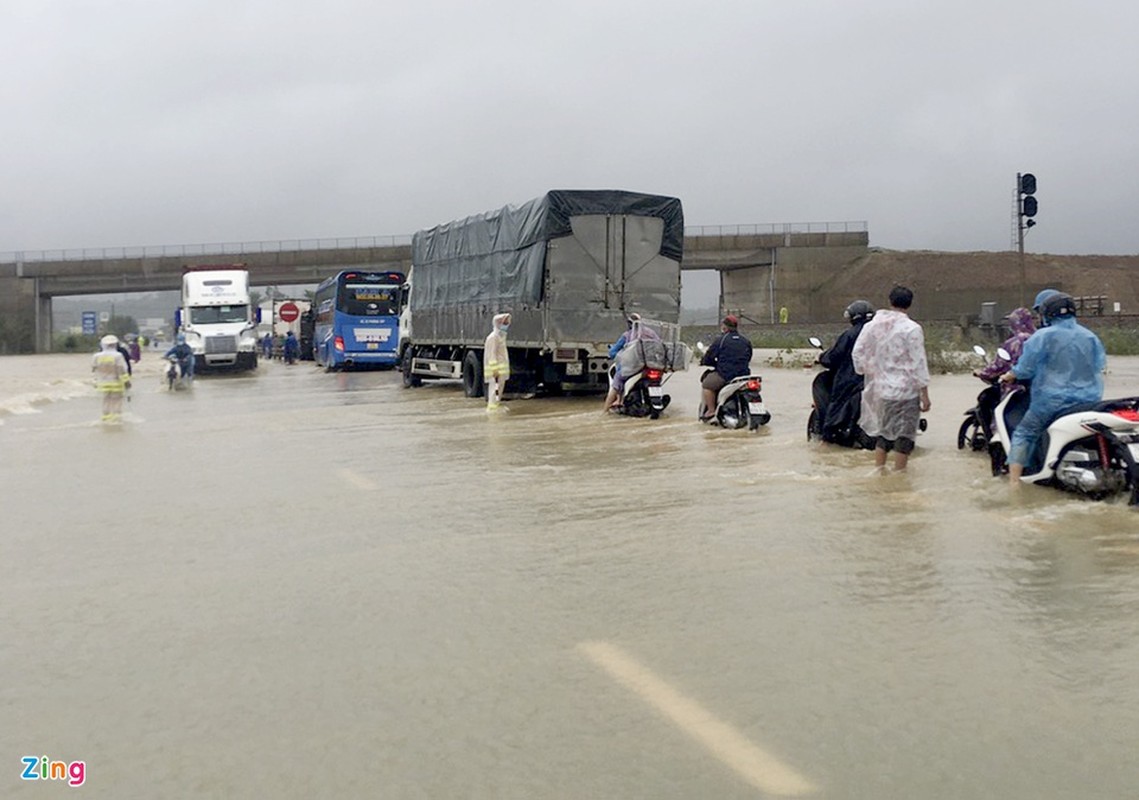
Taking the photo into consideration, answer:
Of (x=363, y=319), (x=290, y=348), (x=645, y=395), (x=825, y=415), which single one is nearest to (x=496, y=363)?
(x=645, y=395)

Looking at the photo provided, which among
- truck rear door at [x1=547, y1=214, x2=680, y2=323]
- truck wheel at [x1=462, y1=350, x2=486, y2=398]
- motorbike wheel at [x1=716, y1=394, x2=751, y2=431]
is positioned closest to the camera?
motorbike wheel at [x1=716, y1=394, x2=751, y2=431]

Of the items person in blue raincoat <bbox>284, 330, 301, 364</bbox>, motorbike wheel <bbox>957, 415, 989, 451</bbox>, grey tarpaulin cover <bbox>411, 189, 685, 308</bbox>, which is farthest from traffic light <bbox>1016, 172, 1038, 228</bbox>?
person in blue raincoat <bbox>284, 330, 301, 364</bbox>

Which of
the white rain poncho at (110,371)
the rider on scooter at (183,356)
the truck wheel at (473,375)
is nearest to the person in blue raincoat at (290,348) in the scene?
the rider on scooter at (183,356)

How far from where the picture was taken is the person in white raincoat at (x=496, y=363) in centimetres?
1903

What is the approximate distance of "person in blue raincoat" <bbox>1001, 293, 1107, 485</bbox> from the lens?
8.91 m

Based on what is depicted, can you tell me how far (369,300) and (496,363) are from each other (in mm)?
20913

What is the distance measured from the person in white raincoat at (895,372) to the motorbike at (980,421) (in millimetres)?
840

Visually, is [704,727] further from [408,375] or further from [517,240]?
[408,375]

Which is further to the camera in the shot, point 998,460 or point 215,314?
point 215,314

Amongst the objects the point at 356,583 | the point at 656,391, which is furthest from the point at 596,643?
the point at 656,391

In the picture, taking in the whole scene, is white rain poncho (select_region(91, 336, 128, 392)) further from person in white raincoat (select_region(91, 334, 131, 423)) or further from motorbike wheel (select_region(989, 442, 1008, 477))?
motorbike wheel (select_region(989, 442, 1008, 477))

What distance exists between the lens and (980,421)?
1138 centimetres

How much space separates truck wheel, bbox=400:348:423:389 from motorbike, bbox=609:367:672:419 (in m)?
11.2

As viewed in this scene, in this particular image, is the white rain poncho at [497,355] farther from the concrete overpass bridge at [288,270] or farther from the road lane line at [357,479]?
the concrete overpass bridge at [288,270]
